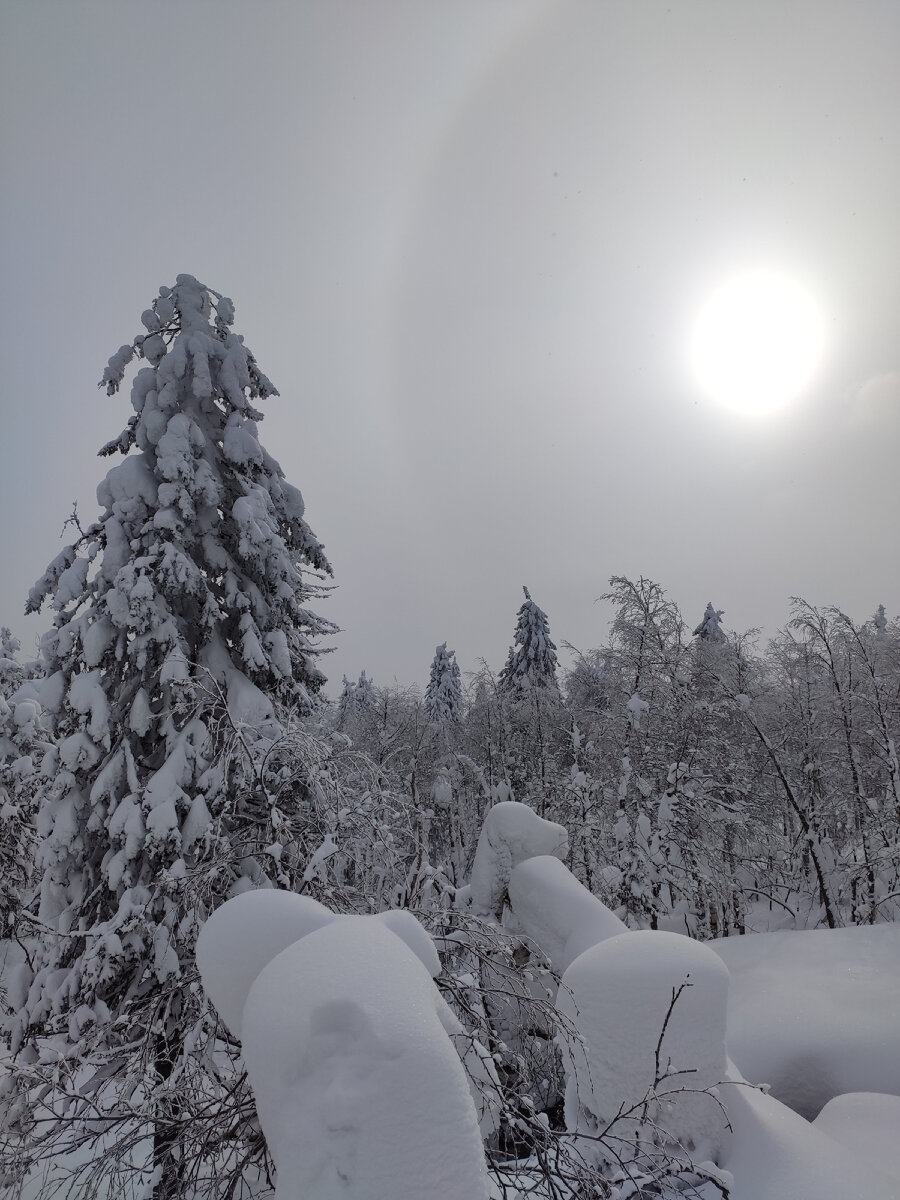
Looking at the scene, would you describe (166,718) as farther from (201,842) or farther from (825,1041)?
(825,1041)

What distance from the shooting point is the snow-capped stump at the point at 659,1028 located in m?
4.88

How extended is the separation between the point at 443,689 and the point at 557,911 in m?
30.6

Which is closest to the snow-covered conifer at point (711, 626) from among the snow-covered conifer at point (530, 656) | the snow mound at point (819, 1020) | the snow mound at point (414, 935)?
the snow-covered conifer at point (530, 656)

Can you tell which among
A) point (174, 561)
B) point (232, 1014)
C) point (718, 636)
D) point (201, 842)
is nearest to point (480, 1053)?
point (232, 1014)

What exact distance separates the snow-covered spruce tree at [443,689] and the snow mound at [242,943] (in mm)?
34067

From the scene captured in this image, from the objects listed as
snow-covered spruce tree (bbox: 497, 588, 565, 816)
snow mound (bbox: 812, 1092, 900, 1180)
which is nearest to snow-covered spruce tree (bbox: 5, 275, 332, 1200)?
snow mound (bbox: 812, 1092, 900, 1180)

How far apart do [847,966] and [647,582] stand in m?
8.15

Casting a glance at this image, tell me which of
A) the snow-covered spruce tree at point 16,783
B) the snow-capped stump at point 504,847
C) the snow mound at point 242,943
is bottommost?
the snow mound at point 242,943

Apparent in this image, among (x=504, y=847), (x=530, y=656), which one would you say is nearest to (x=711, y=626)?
(x=530, y=656)

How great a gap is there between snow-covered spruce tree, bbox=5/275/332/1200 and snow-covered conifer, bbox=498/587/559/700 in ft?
79.3

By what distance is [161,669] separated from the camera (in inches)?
274

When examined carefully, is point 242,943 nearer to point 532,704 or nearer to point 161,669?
point 161,669

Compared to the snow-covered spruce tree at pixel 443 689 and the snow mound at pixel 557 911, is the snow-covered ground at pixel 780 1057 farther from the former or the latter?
the snow-covered spruce tree at pixel 443 689

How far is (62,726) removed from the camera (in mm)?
7500
